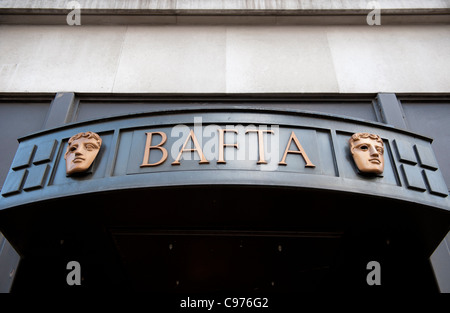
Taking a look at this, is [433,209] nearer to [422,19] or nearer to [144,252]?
[144,252]


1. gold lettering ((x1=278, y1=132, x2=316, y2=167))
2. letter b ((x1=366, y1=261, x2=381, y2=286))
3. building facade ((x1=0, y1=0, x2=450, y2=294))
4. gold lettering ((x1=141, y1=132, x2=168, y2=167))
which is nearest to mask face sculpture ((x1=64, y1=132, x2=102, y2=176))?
building facade ((x1=0, y1=0, x2=450, y2=294))

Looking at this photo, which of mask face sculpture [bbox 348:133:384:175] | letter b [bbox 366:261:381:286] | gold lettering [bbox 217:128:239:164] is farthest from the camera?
letter b [bbox 366:261:381:286]

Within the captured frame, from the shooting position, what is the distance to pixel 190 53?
929cm

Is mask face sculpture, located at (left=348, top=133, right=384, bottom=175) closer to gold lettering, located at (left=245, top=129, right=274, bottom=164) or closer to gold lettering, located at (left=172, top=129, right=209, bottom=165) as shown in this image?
gold lettering, located at (left=245, top=129, right=274, bottom=164)

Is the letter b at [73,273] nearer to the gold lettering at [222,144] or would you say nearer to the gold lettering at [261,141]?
the gold lettering at [222,144]

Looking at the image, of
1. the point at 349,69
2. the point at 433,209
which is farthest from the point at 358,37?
the point at 433,209

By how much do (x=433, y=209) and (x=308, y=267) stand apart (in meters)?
1.96

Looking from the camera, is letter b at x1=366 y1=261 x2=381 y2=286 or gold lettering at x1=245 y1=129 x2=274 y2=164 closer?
gold lettering at x1=245 y1=129 x2=274 y2=164


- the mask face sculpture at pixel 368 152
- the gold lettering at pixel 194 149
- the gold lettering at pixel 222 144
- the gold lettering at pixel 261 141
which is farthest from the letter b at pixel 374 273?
the gold lettering at pixel 194 149

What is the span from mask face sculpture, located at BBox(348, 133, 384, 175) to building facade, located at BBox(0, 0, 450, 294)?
24 millimetres

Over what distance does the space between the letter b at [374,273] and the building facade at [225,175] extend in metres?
0.02

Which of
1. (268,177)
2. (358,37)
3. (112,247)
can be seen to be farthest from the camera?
(358,37)

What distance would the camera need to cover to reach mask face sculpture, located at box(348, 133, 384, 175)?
19.1ft

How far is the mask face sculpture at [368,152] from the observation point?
19.1 ft
